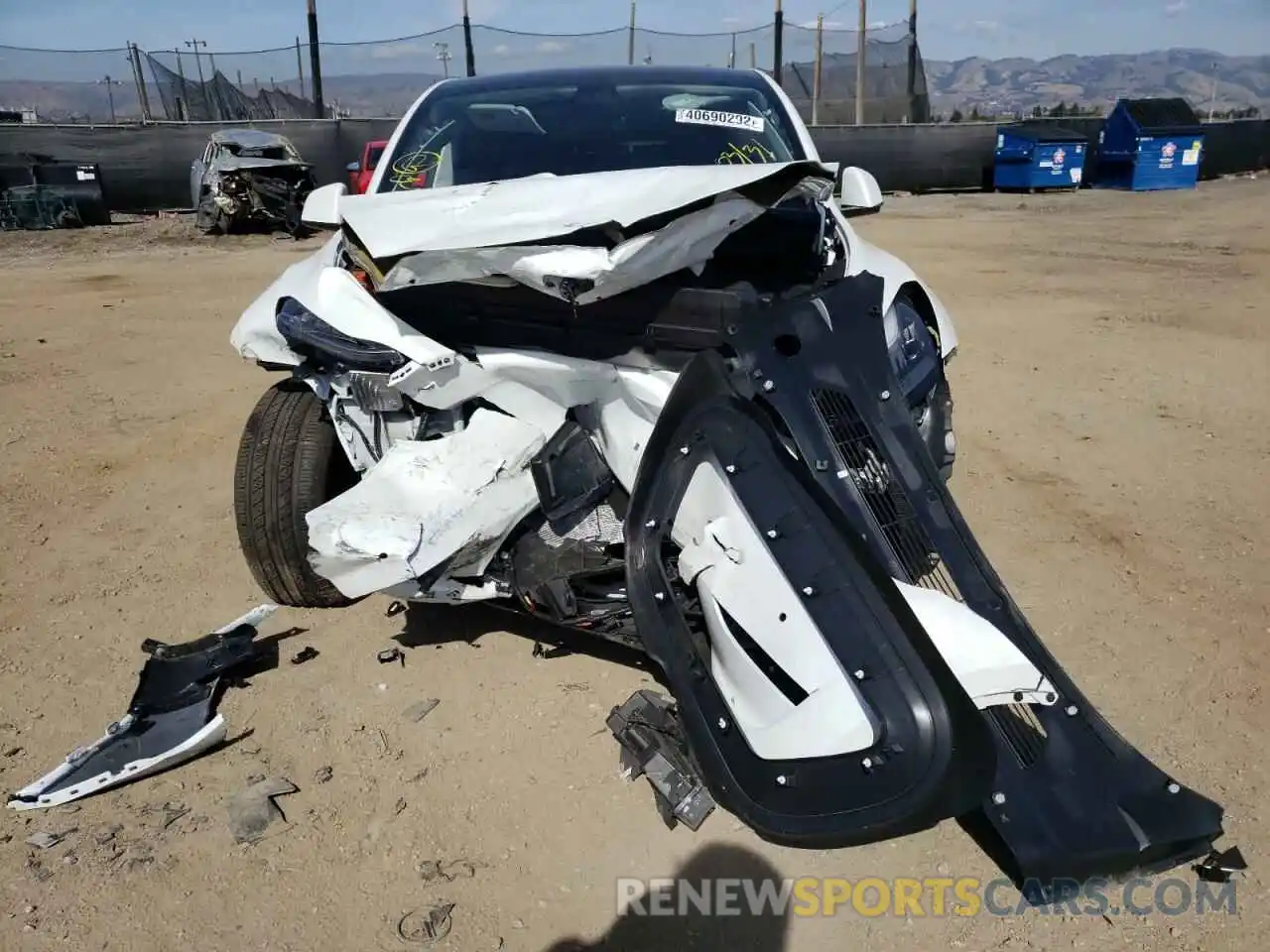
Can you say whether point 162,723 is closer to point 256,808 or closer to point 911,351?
point 256,808

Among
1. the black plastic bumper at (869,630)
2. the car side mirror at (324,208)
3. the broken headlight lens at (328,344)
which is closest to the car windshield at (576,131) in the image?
the car side mirror at (324,208)

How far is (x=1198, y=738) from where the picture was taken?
245 cm

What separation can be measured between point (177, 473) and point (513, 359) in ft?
8.31

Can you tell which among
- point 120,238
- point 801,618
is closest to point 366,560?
point 801,618

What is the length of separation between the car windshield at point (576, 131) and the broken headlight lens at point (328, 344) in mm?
939

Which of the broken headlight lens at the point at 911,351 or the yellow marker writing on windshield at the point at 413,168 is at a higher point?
the yellow marker writing on windshield at the point at 413,168

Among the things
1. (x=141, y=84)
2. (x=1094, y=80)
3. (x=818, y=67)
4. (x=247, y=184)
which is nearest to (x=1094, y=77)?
(x=1094, y=80)

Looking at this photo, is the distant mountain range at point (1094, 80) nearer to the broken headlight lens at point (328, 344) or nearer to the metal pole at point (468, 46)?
the metal pole at point (468, 46)

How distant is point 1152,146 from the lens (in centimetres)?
1694

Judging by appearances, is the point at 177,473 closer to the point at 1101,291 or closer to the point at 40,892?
the point at 40,892

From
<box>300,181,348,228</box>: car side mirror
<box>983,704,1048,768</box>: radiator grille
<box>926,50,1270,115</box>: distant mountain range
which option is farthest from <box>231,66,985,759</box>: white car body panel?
<box>926,50,1270,115</box>: distant mountain range

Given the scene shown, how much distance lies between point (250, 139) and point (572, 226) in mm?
12670

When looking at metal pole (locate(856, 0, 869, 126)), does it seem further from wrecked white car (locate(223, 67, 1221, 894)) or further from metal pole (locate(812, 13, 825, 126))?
wrecked white car (locate(223, 67, 1221, 894))

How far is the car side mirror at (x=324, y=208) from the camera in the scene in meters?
2.89
